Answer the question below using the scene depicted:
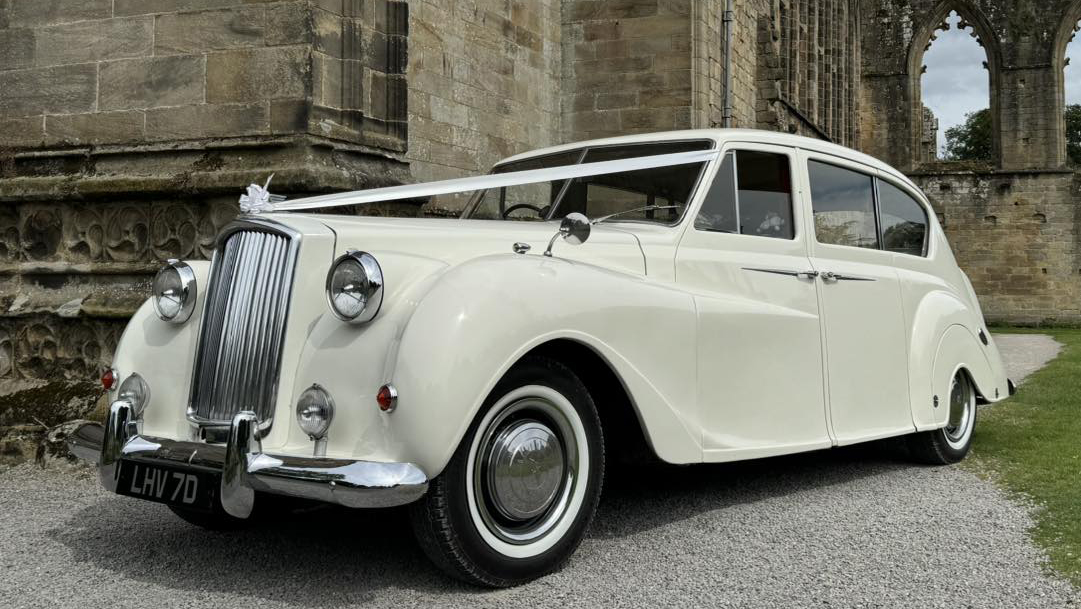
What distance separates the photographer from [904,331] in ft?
17.9

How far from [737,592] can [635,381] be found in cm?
83

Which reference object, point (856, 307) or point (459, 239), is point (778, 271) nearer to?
→ point (856, 307)

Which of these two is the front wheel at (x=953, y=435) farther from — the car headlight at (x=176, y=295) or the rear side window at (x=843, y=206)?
the car headlight at (x=176, y=295)

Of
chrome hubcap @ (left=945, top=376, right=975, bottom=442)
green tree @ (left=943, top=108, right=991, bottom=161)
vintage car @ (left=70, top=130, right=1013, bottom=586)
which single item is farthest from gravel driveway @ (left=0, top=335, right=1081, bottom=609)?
green tree @ (left=943, top=108, right=991, bottom=161)

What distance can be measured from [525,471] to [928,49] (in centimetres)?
3841

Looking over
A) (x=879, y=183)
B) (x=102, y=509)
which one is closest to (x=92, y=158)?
(x=102, y=509)

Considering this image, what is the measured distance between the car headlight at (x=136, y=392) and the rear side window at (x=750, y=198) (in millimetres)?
2335

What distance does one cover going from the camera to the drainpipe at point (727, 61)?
14938 mm

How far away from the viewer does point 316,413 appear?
3.24 m

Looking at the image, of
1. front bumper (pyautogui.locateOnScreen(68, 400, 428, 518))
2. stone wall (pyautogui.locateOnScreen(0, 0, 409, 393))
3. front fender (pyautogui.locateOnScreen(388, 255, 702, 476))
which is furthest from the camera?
stone wall (pyautogui.locateOnScreen(0, 0, 409, 393))

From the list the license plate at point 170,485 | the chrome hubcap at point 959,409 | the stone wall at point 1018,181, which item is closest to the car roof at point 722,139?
the chrome hubcap at point 959,409

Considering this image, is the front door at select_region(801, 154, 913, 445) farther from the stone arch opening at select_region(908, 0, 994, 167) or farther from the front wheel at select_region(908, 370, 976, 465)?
the stone arch opening at select_region(908, 0, 994, 167)

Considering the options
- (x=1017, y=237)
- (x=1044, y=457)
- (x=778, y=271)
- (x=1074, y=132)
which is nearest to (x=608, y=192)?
(x=778, y=271)

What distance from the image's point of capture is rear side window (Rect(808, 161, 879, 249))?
16.9ft
